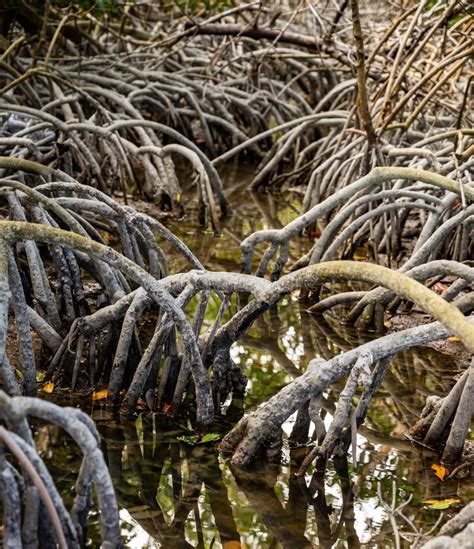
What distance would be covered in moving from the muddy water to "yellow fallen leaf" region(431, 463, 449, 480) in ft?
0.07

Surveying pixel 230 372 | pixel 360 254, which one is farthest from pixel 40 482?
pixel 360 254

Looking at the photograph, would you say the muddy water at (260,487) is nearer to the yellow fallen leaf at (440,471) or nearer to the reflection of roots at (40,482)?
the yellow fallen leaf at (440,471)

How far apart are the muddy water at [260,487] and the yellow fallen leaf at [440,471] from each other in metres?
0.02

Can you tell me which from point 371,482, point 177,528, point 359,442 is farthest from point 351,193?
point 177,528

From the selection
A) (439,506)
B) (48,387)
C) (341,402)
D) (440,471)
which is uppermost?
(48,387)

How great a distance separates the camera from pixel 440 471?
4.59 m

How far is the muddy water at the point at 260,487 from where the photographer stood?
4082 millimetres

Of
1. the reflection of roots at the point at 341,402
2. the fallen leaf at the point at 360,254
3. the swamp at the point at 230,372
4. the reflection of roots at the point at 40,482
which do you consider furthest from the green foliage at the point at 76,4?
the reflection of roots at the point at 40,482

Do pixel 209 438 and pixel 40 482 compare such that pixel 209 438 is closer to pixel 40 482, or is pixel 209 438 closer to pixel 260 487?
pixel 260 487

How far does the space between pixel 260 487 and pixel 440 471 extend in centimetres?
79

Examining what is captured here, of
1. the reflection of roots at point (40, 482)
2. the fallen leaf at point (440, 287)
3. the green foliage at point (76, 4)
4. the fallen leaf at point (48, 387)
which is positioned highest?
the green foliage at point (76, 4)

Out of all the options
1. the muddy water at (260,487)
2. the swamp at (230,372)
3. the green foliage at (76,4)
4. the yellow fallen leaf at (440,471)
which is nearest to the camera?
the swamp at (230,372)

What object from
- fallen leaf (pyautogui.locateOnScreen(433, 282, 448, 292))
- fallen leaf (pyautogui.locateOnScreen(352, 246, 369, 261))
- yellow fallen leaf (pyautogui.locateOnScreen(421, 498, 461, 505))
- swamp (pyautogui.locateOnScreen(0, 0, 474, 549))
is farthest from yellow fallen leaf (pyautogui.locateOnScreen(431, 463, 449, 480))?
fallen leaf (pyautogui.locateOnScreen(352, 246, 369, 261))

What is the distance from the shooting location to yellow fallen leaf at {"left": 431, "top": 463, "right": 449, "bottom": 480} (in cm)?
456
